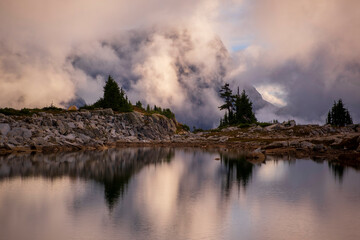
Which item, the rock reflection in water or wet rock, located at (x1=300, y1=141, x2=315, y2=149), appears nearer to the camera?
the rock reflection in water

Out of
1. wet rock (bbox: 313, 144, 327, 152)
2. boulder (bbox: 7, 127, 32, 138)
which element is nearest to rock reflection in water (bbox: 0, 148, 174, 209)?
boulder (bbox: 7, 127, 32, 138)

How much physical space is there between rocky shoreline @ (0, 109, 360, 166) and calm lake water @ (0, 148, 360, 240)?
2283 cm

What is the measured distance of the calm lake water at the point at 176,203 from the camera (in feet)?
78.1

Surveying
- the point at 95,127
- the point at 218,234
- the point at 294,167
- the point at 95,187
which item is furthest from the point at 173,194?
the point at 95,127

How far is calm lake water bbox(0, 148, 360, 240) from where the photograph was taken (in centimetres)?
2380

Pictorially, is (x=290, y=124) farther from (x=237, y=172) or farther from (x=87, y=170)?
(x=87, y=170)

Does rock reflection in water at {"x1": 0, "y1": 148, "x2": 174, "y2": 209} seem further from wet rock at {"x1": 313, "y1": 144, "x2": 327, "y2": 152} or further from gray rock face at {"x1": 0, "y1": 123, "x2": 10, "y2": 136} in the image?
wet rock at {"x1": 313, "y1": 144, "x2": 327, "y2": 152}

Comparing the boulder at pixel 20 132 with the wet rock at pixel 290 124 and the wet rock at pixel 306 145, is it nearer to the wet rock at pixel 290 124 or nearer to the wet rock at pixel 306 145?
the wet rock at pixel 306 145

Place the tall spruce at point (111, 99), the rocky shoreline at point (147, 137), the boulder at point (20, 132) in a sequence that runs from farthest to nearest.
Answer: the tall spruce at point (111, 99)
the boulder at point (20, 132)
the rocky shoreline at point (147, 137)

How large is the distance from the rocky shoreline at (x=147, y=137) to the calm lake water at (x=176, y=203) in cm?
2283

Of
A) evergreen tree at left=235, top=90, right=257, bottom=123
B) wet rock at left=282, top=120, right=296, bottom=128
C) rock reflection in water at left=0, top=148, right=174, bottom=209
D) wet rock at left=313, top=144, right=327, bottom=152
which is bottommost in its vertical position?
rock reflection in water at left=0, top=148, right=174, bottom=209

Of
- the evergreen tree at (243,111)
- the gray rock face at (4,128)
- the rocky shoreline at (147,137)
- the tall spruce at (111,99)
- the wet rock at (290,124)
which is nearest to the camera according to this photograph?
the rocky shoreline at (147,137)

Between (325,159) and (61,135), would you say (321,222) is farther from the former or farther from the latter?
(61,135)

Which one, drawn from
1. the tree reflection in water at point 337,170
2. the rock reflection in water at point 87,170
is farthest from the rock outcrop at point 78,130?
the tree reflection in water at point 337,170
